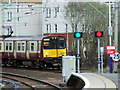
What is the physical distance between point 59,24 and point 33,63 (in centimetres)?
2420

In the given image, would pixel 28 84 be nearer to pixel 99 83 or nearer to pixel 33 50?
pixel 99 83

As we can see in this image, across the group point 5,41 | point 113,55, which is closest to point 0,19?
point 5,41

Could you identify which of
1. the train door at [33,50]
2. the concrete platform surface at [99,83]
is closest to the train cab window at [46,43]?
the train door at [33,50]

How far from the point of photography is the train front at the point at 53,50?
25.1 m

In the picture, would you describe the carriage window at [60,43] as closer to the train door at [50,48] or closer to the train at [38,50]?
the train at [38,50]

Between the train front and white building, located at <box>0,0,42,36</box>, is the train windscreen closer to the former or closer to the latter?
the train front

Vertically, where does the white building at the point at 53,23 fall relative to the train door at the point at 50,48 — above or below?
above

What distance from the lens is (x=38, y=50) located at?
2530cm

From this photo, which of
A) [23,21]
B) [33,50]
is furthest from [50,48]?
[23,21]

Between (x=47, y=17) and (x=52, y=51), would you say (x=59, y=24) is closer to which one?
(x=47, y=17)

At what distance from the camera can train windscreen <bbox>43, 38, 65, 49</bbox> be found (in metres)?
25.2

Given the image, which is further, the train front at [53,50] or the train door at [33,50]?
the train door at [33,50]

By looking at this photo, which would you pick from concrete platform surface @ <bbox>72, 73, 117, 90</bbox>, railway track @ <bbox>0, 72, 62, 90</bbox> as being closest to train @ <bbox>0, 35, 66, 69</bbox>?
railway track @ <bbox>0, 72, 62, 90</bbox>

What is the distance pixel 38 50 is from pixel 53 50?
1116 millimetres
